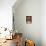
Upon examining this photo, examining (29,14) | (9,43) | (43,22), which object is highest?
(29,14)

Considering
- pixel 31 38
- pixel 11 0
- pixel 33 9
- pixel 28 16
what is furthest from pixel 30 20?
pixel 11 0

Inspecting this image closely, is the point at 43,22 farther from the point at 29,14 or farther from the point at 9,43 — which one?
the point at 9,43

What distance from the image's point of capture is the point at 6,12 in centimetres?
299

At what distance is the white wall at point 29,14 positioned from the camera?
349 cm

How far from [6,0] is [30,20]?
1032 mm

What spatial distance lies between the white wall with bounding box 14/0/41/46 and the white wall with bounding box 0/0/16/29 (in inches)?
20.1

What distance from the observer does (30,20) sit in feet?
11.5

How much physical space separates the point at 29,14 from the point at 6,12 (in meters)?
0.84

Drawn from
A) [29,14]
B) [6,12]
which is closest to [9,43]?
[6,12]

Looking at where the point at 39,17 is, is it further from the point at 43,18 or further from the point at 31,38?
the point at 31,38

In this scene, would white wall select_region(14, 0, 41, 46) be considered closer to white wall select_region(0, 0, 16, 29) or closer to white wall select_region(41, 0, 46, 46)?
white wall select_region(41, 0, 46, 46)

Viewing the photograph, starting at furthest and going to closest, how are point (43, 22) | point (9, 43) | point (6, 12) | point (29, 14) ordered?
point (29, 14) < point (43, 22) < point (6, 12) < point (9, 43)

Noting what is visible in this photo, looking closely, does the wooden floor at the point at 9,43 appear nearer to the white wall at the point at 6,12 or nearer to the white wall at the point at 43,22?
the white wall at the point at 6,12

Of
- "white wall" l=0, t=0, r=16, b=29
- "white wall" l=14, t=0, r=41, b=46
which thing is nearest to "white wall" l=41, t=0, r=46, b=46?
"white wall" l=14, t=0, r=41, b=46
